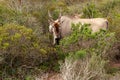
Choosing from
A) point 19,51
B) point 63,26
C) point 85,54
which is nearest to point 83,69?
point 85,54

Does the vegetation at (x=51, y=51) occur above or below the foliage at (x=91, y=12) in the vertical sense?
below

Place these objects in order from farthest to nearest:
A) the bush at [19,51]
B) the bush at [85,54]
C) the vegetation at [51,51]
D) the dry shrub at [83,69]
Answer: the bush at [19,51], the vegetation at [51,51], the bush at [85,54], the dry shrub at [83,69]

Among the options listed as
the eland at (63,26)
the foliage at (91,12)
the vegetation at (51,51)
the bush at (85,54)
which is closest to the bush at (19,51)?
the vegetation at (51,51)

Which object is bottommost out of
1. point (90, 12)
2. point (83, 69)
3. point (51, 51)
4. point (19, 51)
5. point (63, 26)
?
point (51, 51)

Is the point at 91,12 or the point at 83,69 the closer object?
the point at 83,69

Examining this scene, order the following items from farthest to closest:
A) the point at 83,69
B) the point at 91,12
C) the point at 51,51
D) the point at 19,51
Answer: the point at 91,12 → the point at 51,51 → the point at 19,51 → the point at 83,69

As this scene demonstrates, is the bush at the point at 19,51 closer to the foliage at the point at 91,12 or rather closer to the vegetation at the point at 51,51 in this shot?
the vegetation at the point at 51,51

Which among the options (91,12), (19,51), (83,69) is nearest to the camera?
(83,69)

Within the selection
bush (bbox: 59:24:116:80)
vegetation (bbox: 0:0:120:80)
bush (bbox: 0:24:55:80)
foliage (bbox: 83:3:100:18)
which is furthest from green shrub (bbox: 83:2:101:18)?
bush (bbox: 0:24:55:80)

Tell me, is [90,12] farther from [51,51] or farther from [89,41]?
[89,41]

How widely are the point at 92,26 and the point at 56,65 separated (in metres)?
2.05

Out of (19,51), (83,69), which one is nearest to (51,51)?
(19,51)

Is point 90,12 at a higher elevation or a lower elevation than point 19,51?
higher

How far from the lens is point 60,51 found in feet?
35.8
